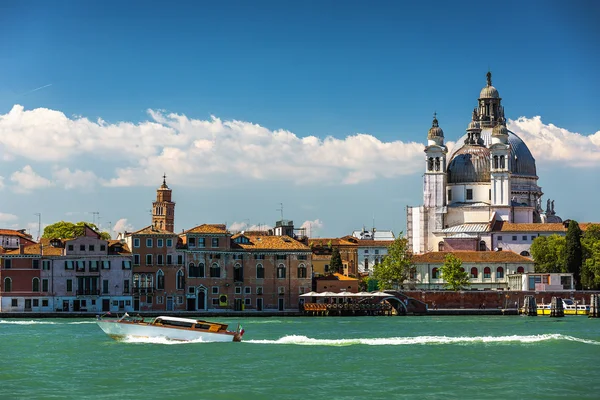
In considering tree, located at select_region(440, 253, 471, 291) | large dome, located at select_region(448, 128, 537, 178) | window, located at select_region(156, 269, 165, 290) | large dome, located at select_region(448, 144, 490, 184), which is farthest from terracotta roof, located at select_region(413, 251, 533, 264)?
window, located at select_region(156, 269, 165, 290)

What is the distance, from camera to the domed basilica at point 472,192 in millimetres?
108562

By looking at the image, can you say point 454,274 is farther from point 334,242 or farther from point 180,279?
point 334,242

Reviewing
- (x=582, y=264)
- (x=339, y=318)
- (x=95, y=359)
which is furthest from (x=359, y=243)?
(x=95, y=359)

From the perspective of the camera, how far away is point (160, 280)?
7969 cm

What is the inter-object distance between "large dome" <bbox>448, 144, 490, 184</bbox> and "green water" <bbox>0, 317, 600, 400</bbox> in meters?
51.0

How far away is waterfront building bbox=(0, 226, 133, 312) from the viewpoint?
3027 inches

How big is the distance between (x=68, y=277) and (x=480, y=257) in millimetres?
34452

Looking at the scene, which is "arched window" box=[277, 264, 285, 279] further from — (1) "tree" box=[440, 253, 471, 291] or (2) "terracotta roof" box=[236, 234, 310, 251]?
(1) "tree" box=[440, 253, 471, 291]

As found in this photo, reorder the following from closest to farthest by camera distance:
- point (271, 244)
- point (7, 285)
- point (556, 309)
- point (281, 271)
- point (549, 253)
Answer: point (7, 285) → point (556, 309) → point (281, 271) → point (271, 244) → point (549, 253)

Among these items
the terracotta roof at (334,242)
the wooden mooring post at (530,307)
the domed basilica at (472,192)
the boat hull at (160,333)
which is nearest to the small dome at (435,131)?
the domed basilica at (472,192)

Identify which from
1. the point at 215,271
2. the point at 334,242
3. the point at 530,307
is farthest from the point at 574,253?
the point at 334,242

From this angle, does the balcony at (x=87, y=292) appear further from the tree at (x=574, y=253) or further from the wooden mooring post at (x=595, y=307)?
the tree at (x=574, y=253)

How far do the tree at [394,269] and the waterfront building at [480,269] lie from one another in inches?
88.0

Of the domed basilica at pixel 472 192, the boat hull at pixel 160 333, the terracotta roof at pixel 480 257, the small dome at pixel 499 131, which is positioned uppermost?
the small dome at pixel 499 131
